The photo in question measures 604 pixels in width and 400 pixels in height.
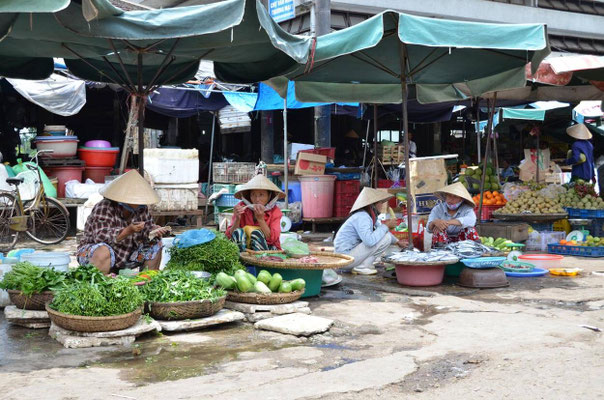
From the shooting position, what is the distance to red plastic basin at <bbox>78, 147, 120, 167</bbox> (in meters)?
13.1

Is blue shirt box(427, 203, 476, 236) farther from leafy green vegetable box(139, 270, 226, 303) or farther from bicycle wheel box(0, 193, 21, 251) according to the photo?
bicycle wheel box(0, 193, 21, 251)

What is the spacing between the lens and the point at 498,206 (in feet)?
37.3

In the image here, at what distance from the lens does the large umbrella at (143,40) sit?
5.46 meters

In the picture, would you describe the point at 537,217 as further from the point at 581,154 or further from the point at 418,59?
the point at 418,59

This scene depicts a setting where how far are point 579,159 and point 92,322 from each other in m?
10.8

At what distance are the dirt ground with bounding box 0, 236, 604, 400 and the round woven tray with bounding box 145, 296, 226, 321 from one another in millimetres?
163

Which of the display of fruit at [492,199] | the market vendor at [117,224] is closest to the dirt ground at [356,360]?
the market vendor at [117,224]

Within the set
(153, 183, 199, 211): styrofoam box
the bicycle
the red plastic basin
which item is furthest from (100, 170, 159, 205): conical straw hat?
the red plastic basin

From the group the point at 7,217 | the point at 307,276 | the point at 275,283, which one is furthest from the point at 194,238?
the point at 7,217

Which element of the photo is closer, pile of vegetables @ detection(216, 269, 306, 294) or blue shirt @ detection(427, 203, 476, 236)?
pile of vegetables @ detection(216, 269, 306, 294)

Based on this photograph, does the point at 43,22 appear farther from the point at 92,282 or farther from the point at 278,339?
the point at 278,339

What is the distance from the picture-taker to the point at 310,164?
1283 cm

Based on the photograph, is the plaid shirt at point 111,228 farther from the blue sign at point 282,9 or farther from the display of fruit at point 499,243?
the blue sign at point 282,9

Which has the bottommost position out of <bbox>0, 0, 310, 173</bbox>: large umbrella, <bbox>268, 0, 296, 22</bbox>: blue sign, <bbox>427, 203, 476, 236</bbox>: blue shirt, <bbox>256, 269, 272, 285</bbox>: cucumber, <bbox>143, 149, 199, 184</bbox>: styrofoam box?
<bbox>256, 269, 272, 285</bbox>: cucumber
